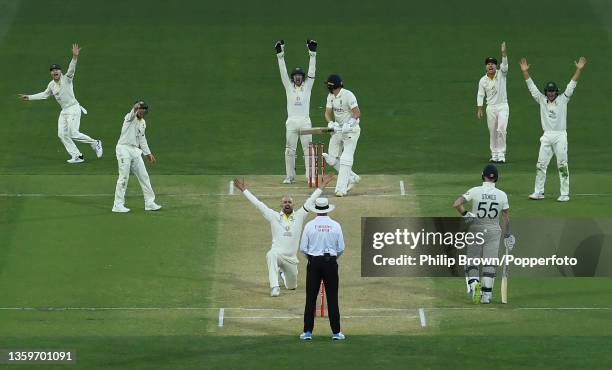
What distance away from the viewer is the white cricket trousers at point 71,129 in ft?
143

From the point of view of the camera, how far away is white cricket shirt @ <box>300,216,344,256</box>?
30031 millimetres

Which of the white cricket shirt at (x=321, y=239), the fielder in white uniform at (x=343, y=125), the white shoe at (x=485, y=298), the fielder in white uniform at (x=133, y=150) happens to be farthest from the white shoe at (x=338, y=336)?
the fielder in white uniform at (x=133, y=150)

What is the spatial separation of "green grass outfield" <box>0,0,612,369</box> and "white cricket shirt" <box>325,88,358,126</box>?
188 cm

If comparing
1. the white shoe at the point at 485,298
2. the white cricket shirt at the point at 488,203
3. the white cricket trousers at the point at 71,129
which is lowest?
the white shoe at the point at 485,298

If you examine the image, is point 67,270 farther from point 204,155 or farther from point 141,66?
point 141,66

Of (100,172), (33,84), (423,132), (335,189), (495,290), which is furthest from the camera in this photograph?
(33,84)

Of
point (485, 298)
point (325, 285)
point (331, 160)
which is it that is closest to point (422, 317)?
point (485, 298)

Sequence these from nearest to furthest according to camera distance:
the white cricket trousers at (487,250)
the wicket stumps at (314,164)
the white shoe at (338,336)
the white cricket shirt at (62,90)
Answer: the white shoe at (338,336) < the white cricket trousers at (487,250) < the wicket stumps at (314,164) < the white cricket shirt at (62,90)

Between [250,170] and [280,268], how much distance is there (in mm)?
9563

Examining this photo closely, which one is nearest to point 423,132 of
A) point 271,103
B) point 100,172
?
point 271,103

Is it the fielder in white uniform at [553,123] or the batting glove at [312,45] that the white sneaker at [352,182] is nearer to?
the batting glove at [312,45]

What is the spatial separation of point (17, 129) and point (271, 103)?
24.3 feet

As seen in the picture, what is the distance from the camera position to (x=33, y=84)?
5128 centimetres

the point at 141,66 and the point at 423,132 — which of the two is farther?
the point at 141,66
